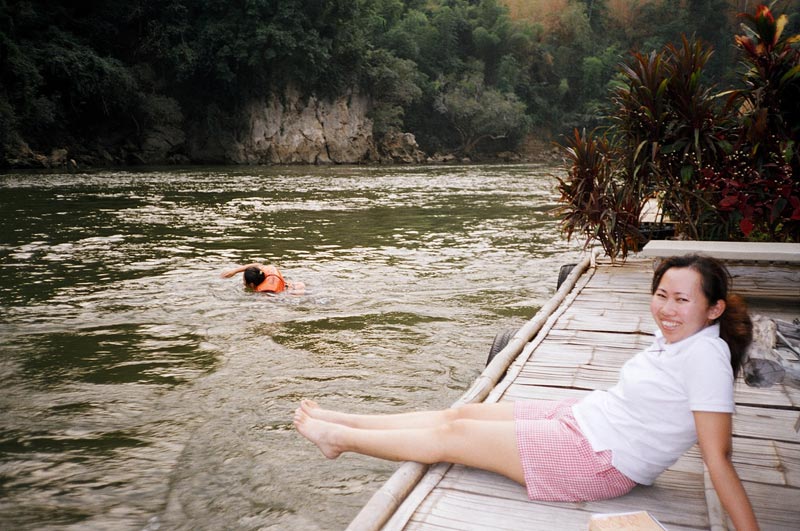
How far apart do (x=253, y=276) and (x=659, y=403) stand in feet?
18.2

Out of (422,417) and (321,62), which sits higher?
(321,62)

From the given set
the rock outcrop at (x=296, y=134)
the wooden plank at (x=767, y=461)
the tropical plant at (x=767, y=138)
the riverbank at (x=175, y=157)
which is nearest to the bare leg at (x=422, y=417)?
the wooden plank at (x=767, y=461)

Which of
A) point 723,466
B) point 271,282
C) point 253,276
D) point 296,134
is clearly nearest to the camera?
point 723,466

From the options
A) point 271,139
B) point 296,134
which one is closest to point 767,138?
point 271,139

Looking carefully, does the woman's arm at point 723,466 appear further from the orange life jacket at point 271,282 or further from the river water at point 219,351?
the orange life jacket at point 271,282

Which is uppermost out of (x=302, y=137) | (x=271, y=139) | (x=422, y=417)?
(x=302, y=137)

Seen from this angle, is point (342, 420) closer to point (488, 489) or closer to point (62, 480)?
point (488, 489)

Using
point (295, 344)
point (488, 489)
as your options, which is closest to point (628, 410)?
point (488, 489)

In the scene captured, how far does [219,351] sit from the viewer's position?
5.59 metres

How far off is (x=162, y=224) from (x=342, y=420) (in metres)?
11.5

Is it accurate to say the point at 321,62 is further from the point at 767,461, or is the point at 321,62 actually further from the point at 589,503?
the point at 589,503

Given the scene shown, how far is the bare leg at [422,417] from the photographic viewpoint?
9.09 feet

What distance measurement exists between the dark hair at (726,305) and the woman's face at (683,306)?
0.02 meters

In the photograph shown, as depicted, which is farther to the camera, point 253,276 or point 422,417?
point 253,276
